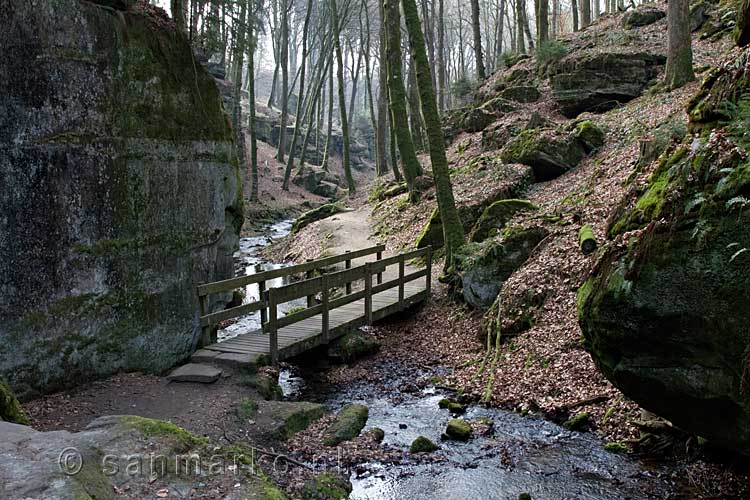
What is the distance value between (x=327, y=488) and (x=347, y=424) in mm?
1847

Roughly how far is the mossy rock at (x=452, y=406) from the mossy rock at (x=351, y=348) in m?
2.68

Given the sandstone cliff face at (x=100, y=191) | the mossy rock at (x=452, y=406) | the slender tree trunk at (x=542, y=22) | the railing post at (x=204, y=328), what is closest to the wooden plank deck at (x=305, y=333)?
the railing post at (x=204, y=328)

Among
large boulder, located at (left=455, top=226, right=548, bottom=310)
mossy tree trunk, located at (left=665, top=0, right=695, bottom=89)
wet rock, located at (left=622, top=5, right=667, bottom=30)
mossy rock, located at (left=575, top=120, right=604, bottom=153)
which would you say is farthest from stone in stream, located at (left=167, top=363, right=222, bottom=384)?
wet rock, located at (left=622, top=5, right=667, bottom=30)

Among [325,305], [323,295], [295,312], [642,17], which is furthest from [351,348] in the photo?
[642,17]

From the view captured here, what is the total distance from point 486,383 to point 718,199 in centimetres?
503

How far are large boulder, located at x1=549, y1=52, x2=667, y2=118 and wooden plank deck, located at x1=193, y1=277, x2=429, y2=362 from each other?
10.4 metres

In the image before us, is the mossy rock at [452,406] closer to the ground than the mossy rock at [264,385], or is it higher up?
closer to the ground

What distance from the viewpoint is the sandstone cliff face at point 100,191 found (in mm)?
7160

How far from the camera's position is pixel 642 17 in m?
24.2

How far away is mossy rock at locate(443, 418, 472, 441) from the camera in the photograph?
307 inches

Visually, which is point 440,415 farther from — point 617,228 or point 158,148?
point 158,148

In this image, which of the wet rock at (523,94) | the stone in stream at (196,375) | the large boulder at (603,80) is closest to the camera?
the stone in stream at (196,375)

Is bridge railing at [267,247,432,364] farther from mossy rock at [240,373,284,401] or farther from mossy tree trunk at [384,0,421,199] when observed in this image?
mossy tree trunk at [384,0,421,199]

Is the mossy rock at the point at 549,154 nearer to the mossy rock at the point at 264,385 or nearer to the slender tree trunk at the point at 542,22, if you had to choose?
the slender tree trunk at the point at 542,22
